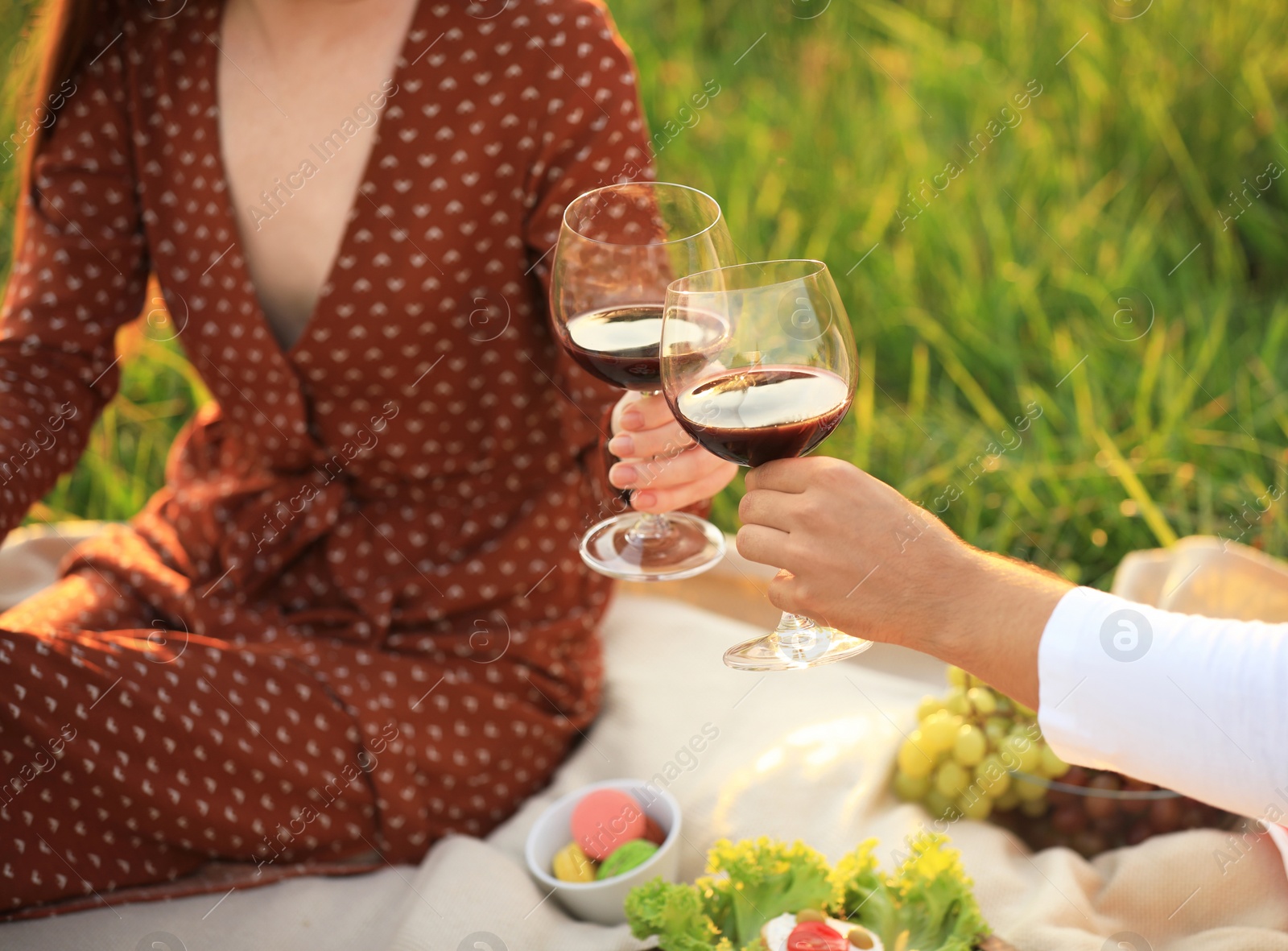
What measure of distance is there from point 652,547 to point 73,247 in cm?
108

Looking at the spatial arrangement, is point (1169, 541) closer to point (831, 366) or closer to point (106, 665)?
point (831, 366)

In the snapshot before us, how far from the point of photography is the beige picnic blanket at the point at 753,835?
1559 millimetres

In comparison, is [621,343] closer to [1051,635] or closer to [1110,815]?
[1051,635]

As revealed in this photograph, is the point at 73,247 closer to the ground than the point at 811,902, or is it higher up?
higher up

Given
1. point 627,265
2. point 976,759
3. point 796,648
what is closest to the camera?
point 796,648

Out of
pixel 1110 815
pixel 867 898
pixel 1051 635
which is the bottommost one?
pixel 1110 815

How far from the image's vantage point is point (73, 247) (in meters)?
1.88

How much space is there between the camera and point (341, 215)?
1753 mm

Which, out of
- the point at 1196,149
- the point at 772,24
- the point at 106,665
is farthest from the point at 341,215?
the point at 772,24

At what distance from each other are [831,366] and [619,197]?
Result: 386 millimetres

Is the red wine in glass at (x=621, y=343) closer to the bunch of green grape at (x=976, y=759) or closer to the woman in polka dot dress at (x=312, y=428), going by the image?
the woman in polka dot dress at (x=312, y=428)

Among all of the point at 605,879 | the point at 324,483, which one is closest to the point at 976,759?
the point at 605,879

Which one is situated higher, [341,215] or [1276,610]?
[341,215]

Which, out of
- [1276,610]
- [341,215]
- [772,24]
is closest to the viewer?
[341,215]
